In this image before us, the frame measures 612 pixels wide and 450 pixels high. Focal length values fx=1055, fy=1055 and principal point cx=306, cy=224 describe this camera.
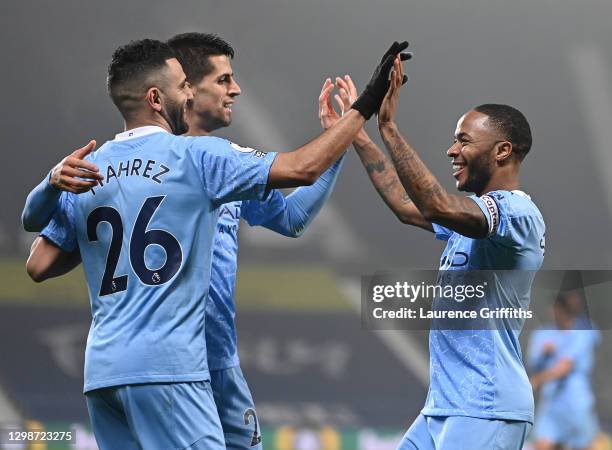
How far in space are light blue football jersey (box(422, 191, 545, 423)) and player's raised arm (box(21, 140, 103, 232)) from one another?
4.04ft

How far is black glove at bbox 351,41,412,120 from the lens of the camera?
312cm

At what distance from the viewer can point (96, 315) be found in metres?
3.02

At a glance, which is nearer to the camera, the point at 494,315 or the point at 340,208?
the point at 494,315

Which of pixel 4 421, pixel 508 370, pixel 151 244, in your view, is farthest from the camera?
pixel 4 421

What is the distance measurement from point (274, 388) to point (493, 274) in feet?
12.0

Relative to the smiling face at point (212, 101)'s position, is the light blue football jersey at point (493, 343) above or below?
below

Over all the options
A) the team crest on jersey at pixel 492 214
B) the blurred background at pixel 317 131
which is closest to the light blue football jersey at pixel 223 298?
the team crest on jersey at pixel 492 214

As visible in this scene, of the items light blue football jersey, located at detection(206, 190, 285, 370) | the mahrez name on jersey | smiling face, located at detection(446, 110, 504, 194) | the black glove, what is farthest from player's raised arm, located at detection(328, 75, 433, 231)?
the mahrez name on jersey

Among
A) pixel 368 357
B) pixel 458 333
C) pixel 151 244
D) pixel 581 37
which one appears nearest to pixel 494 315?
pixel 458 333

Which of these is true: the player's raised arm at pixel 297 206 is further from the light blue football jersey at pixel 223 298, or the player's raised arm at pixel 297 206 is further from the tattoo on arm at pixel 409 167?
the tattoo on arm at pixel 409 167

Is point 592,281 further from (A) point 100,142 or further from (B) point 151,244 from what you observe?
(B) point 151,244

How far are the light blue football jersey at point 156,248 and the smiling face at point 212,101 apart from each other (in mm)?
921

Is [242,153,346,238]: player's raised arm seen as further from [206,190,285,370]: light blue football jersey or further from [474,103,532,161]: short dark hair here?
[474,103,532,161]: short dark hair

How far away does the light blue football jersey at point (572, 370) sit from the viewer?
670 cm
